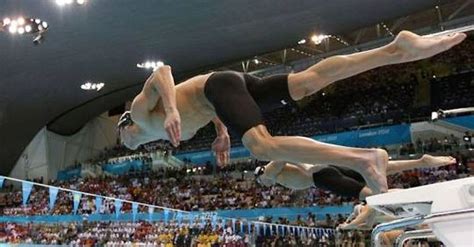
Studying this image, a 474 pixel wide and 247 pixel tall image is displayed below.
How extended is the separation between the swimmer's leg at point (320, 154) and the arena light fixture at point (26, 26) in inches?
441

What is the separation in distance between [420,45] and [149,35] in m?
A: 12.8

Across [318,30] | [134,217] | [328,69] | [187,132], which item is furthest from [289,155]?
[318,30]

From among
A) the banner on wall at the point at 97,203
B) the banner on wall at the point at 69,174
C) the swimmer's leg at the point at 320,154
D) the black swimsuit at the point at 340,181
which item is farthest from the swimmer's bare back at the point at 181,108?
the banner on wall at the point at 69,174

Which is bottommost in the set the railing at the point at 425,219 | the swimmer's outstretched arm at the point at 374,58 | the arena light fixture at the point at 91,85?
the railing at the point at 425,219

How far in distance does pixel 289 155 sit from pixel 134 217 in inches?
385

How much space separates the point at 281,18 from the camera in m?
14.0

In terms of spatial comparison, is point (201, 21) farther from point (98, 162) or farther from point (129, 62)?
point (98, 162)

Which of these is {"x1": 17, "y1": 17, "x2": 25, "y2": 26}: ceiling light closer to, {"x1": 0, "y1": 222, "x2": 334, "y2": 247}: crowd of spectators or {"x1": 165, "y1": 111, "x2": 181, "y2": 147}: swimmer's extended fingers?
{"x1": 0, "y1": 222, "x2": 334, "y2": 247}: crowd of spectators

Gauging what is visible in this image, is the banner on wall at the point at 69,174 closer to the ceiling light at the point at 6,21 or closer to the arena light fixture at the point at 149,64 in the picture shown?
the arena light fixture at the point at 149,64

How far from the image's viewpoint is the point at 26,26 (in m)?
13.6

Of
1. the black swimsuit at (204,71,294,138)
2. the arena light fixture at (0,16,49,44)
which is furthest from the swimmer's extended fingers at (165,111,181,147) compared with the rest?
the arena light fixture at (0,16,49,44)

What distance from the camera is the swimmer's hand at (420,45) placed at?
2.85m

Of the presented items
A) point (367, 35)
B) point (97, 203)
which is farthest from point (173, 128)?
point (367, 35)

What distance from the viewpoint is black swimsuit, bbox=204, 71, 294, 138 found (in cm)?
308
